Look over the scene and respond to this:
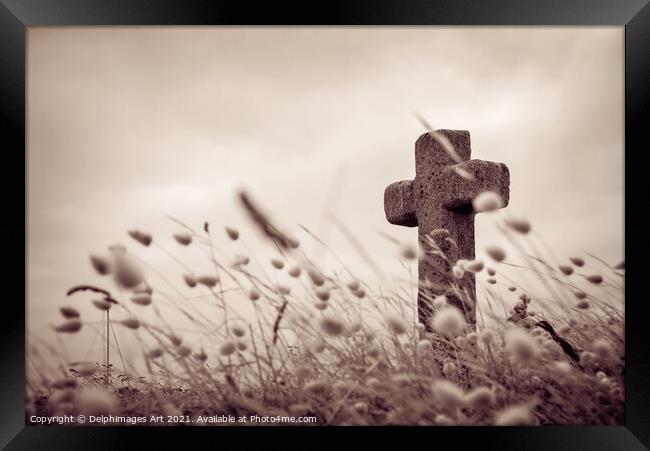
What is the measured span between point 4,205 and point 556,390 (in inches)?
76.6

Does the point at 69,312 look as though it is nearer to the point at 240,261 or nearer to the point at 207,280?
the point at 207,280

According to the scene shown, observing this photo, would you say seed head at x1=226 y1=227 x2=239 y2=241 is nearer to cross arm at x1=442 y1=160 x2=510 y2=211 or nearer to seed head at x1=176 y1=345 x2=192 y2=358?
seed head at x1=176 y1=345 x2=192 y2=358

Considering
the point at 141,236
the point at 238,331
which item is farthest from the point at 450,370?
the point at 141,236

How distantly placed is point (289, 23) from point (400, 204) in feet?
3.02

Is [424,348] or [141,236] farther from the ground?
[141,236]

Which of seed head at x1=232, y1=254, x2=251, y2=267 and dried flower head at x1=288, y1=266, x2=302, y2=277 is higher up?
seed head at x1=232, y1=254, x2=251, y2=267

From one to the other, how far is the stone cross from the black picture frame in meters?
0.49

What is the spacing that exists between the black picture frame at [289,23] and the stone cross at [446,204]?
0.49 meters

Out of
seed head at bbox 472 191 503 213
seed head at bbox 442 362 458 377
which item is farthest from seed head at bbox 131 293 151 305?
seed head at bbox 472 191 503 213

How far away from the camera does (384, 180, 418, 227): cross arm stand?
244 cm

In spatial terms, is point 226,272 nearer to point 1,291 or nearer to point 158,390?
point 158,390

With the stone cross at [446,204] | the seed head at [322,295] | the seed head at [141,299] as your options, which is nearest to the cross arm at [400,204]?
the stone cross at [446,204]

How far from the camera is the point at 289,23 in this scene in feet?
6.32

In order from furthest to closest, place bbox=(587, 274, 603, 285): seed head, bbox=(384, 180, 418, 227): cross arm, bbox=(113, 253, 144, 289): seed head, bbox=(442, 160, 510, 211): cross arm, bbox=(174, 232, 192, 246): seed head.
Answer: bbox=(384, 180, 418, 227): cross arm → bbox=(442, 160, 510, 211): cross arm → bbox=(587, 274, 603, 285): seed head → bbox=(174, 232, 192, 246): seed head → bbox=(113, 253, 144, 289): seed head
